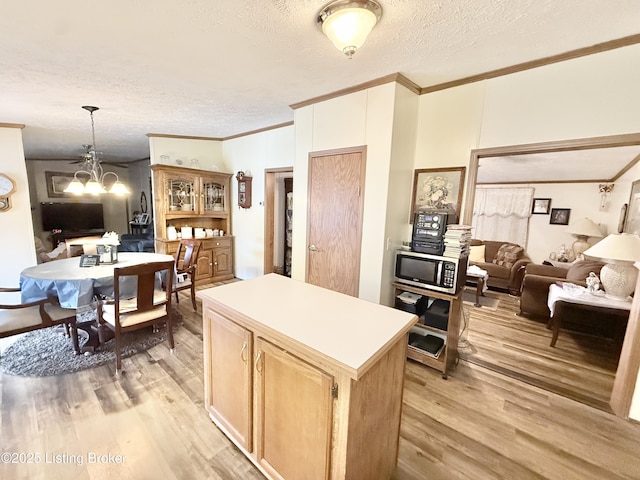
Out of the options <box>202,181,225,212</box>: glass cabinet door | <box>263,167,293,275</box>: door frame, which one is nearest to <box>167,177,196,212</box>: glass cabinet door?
<box>202,181,225,212</box>: glass cabinet door

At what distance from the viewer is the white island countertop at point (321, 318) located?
109cm

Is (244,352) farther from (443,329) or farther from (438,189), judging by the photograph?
(438,189)

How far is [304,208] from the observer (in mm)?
3115

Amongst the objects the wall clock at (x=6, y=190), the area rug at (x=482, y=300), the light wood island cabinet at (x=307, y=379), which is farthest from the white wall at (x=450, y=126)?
the wall clock at (x=6, y=190)

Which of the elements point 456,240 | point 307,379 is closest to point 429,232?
point 456,240

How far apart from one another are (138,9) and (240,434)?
2.48 metres

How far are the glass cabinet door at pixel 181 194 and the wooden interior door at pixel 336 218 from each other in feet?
8.47

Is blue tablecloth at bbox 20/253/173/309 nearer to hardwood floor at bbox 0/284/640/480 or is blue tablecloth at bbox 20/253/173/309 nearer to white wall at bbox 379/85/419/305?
hardwood floor at bbox 0/284/640/480

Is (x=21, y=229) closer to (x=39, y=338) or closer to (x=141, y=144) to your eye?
(x=39, y=338)

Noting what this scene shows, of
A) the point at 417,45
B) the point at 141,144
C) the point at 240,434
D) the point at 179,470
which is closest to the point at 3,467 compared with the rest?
the point at 179,470

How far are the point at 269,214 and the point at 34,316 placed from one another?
9.40ft

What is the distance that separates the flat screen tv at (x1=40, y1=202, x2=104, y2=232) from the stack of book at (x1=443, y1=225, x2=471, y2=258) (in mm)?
8538

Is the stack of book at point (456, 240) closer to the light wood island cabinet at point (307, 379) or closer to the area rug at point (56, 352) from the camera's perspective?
the light wood island cabinet at point (307, 379)

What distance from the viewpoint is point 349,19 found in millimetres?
1468
